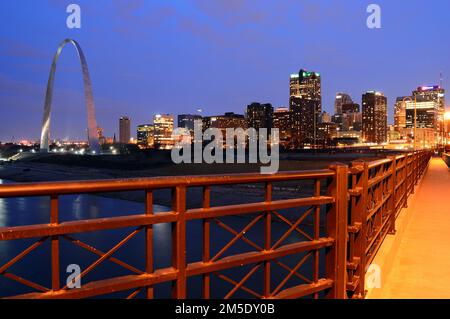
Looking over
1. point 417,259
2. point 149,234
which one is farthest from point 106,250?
point 149,234

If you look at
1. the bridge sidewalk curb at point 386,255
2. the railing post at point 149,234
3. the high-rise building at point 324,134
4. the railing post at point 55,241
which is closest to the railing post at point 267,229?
the railing post at point 149,234

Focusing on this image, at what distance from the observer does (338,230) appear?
335cm

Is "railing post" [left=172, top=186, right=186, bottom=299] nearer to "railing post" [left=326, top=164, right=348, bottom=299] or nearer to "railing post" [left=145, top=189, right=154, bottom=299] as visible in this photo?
"railing post" [left=145, top=189, right=154, bottom=299]

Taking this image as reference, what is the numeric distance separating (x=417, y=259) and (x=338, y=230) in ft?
9.45

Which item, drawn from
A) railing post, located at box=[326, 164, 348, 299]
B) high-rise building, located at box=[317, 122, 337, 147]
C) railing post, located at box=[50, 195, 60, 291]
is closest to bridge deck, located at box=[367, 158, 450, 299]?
railing post, located at box=[326, 164, 348, 299]

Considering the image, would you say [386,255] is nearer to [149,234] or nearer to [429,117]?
[149,234]

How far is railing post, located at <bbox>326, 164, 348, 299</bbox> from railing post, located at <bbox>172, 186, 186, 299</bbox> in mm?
1510

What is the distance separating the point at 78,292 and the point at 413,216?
8.27m

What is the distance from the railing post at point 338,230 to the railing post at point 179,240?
1.51 metres

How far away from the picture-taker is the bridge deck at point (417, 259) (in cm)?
438

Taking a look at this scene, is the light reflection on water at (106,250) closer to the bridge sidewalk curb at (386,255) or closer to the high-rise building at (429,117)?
the bridge sidewalk curb at (386,255)

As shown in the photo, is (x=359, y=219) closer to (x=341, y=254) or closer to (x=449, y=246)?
(x=341, y=254)

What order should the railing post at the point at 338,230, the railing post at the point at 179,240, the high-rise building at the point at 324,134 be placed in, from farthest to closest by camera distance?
1. the high-rise building at the point at 324,134
2. the railing post at the point at 338,230
3. the railing post at the point at 179,240
